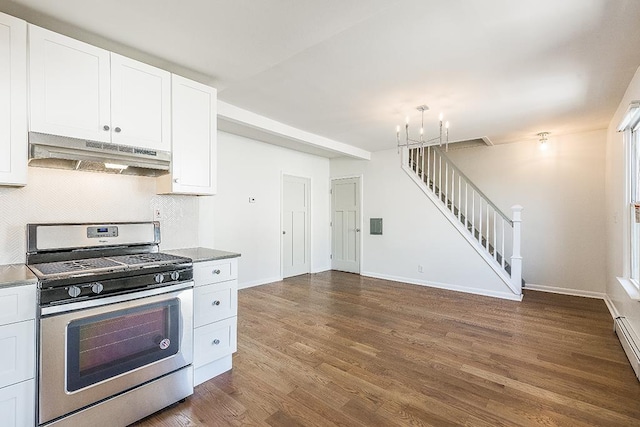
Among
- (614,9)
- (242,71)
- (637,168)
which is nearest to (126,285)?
(242,71)

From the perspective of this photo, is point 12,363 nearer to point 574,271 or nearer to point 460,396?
point 460,396

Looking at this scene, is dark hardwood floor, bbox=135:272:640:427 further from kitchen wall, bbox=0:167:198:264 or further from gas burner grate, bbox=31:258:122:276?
kitchen wall, bbox=0:167:198:264

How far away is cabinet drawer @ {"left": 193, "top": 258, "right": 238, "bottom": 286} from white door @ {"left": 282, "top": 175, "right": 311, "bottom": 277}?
130 inches

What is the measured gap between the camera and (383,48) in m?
2.34

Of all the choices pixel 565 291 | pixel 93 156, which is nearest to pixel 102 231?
pixel 93 156

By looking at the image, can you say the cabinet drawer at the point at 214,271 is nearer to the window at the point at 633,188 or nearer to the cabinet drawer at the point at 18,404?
the cabinet drawer at the point at 18,404

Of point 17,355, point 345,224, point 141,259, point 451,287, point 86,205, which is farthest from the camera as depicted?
point 345,224

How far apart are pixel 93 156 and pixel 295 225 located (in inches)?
167

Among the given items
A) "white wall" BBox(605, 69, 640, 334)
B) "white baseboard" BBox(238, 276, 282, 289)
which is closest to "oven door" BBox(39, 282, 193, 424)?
"white baseboard" BBox(238, 276, 282, 289)

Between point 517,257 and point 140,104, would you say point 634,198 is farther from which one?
point 140,104

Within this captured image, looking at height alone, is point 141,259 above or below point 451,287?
above

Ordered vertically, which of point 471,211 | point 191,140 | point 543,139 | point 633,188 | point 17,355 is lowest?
point 17,355

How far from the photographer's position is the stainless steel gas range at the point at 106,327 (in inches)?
61.5

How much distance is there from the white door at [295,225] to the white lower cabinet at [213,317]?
3.33 meters
